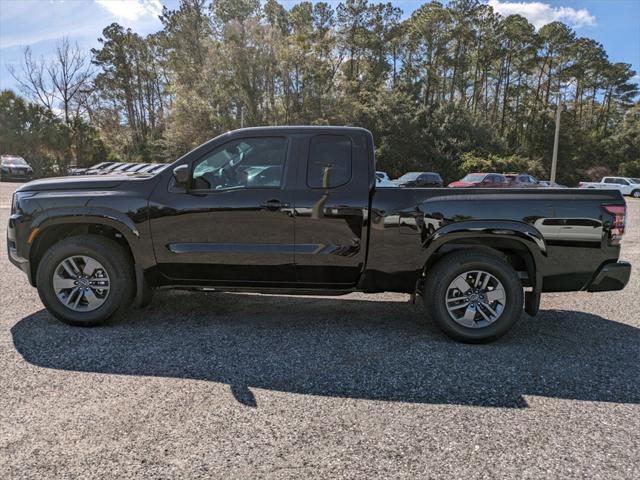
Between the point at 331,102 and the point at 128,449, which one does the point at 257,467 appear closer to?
the point at 128,449

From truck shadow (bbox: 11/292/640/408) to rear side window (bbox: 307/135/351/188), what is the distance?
4.65 feet

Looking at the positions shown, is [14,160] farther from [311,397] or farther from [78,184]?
[311,397]

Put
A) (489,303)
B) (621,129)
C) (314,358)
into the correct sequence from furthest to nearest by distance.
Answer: (621,129), (489,303), (314,358)

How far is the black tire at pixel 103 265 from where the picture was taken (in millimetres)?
4543

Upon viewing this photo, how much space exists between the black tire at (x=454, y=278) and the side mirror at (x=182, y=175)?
7.71 feet

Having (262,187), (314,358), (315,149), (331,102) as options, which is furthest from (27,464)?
(331,102)

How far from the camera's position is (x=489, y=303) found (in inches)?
170

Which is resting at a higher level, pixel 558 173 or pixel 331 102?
pixel 331 102

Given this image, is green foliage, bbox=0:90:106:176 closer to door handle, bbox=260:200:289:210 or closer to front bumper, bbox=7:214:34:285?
front bumper, bbox=7:214:34:285

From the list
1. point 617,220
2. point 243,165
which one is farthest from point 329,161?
point 617,220

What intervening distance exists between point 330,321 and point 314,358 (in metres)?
1.00

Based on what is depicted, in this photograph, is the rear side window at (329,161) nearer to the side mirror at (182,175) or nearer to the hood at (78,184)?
the side mirror at (182,175)

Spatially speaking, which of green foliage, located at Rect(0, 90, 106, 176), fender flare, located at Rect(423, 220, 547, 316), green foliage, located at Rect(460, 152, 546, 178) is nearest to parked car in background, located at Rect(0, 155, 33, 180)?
green foliage, located at Rect(0, 90, 106, 176)

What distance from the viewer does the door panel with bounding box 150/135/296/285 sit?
4.36m
